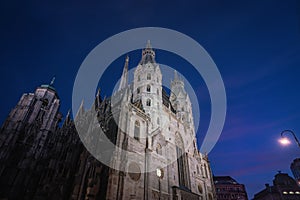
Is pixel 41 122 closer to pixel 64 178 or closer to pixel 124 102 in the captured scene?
pixel 64 178

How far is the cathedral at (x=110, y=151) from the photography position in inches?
789

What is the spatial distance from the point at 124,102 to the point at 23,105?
2738cm

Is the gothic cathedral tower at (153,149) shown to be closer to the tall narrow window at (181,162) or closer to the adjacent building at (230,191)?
the tall narrow window at (181,162)

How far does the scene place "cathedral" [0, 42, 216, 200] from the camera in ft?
65.7

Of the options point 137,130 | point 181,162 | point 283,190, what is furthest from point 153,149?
point 283,190

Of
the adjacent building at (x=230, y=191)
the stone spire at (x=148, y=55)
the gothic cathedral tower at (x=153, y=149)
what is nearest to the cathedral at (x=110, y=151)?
the gothic cathedral tower at (x=153, y=149)

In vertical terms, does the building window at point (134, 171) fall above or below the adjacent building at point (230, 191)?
below

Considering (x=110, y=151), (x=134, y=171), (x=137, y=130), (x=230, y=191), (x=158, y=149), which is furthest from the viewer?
(x=230, y=191)

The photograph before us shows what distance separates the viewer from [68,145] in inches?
1085

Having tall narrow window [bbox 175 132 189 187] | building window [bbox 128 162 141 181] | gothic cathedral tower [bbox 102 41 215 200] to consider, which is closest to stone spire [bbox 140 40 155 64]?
gothic cathedral tower [bbox 102 41 215 200]

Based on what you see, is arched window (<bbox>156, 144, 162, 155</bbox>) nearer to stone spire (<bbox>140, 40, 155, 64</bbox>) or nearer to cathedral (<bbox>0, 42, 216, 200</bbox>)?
cathedral (<bbox>0, 42, 216, 200</bbox>)

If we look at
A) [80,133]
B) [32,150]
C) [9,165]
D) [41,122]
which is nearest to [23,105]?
[41,122]

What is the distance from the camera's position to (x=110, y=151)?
20.5 metres

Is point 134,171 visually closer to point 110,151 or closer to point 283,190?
point 110,151
